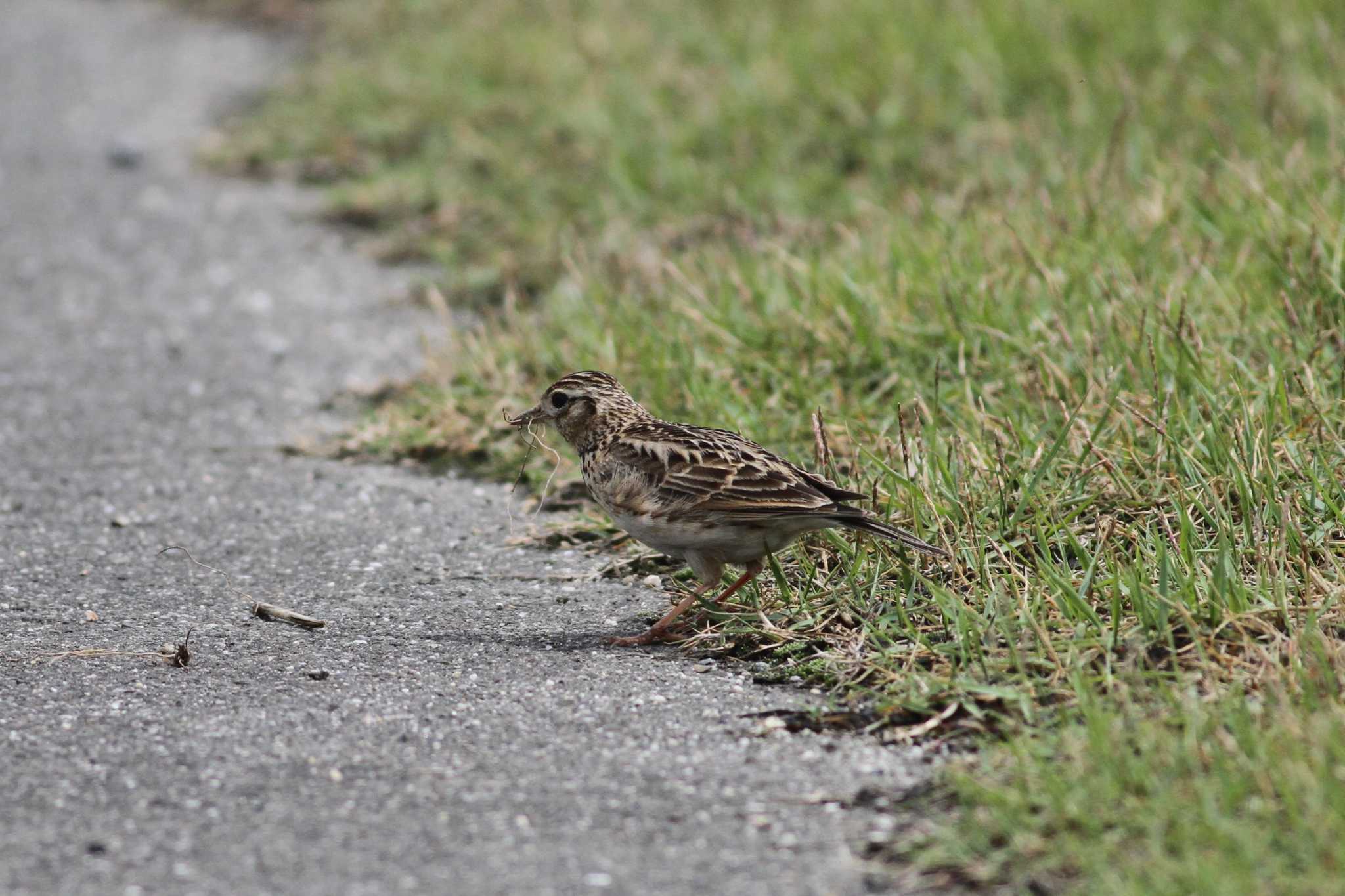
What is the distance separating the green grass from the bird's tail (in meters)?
0.19

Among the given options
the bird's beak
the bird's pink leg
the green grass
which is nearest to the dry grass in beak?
the bird's beak

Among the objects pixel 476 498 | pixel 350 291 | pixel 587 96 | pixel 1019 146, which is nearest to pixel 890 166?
pixel 1019 146

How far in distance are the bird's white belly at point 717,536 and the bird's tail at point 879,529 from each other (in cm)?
13

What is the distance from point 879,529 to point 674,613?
2.48ft

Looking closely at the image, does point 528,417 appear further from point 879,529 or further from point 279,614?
point 879,529

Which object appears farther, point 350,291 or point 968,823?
point 350,291

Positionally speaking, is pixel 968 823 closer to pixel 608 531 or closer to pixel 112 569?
pixel 608 531

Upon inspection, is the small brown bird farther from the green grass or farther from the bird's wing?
the green grass

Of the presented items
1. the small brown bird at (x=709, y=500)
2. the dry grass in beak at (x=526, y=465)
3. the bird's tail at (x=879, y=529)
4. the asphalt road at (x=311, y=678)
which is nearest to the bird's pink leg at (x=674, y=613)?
the small brown bird at (x=709, y=500)

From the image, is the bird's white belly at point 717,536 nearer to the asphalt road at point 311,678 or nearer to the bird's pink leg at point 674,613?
the bird's pink leg at point 674,613

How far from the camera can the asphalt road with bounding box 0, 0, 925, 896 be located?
3.71 m

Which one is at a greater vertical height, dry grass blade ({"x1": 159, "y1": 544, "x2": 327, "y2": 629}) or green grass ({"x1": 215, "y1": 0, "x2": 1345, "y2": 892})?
green grass ({"x1": 215, "y1": 0, "x2": 1345, "y2": 892})

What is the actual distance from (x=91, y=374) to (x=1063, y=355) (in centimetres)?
500

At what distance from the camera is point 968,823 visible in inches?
144
